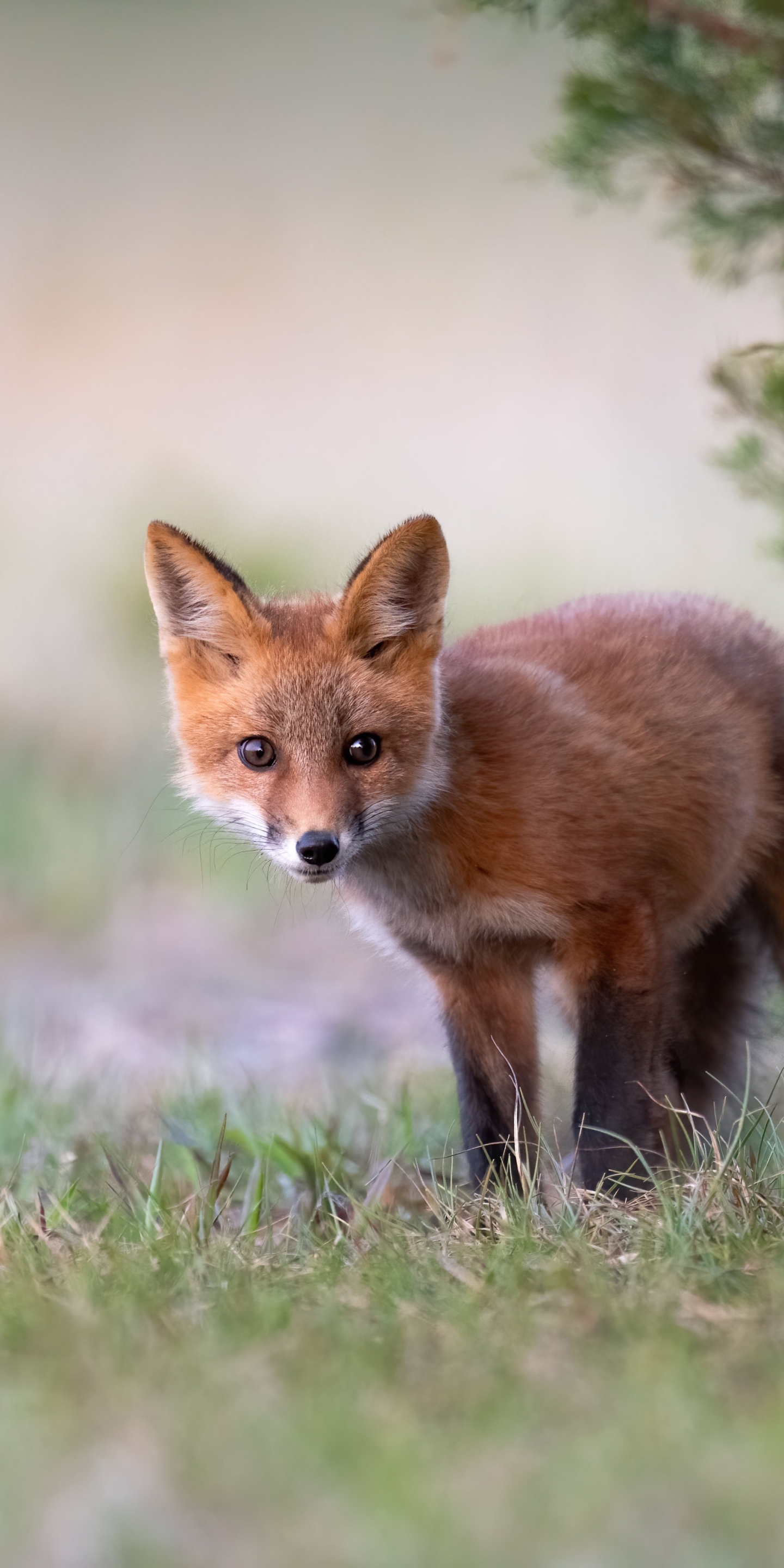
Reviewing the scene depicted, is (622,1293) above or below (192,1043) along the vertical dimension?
above

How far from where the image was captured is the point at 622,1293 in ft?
7.43

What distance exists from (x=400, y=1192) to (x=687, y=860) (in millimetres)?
1032

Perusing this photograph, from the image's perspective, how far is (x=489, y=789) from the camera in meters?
3.12

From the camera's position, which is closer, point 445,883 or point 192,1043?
point 445,883

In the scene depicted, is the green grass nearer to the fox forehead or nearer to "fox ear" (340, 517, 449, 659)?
the fox forehead

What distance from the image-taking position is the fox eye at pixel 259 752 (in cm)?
298

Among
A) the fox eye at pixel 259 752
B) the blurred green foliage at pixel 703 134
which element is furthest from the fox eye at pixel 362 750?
the blurred green foliage at pixel 703 134

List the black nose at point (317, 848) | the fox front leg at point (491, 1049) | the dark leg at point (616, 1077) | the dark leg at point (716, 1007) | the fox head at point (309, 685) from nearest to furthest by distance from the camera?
the black nose at point (317, 848) < the fox head at point (309, 685) < the dark leg at point (616, 1077) < the fox front leg at point (491, 1049) < the dark leg at point (716, 1007)

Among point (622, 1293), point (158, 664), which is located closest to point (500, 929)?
point (622, 1293)

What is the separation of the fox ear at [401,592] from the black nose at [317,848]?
492 millimetres

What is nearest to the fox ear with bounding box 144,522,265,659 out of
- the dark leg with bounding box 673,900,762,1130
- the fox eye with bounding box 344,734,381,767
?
the fox eye with bounding box 344,734,381,767

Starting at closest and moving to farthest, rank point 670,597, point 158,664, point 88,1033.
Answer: point 670,597 < point 88,1033 < point 158,664

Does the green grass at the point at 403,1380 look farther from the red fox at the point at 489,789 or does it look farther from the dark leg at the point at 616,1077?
the red fox at the point at 489,789

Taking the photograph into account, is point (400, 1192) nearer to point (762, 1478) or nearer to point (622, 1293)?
point (622, 1293)
